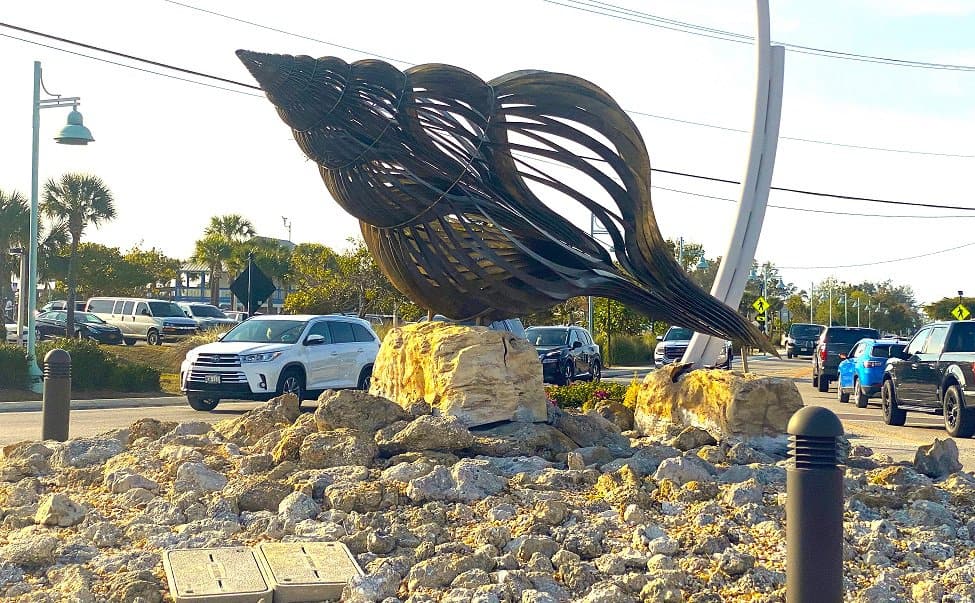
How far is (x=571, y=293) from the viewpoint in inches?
394

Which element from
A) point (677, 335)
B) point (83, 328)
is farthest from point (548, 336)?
point (83, 328)

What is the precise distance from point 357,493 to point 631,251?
484 cm

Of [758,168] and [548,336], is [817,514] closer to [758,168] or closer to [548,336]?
[758,168]

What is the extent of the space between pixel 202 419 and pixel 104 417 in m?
2.00

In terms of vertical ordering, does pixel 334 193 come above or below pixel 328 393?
above

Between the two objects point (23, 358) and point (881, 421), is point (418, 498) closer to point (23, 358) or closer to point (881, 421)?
point (881, 421)

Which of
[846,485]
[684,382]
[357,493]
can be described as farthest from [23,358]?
[846,485]

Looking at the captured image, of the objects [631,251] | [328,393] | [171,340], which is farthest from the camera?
[171,340]

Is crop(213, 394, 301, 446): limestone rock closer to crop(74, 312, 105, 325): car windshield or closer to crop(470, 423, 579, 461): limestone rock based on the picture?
crop(470, 423, 579, 461): limestone rock

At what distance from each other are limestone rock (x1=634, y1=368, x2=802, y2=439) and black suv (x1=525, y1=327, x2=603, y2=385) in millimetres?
14152

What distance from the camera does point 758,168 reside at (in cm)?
1279

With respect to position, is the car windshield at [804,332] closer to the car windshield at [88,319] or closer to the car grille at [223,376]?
the car windshield at [88,319]

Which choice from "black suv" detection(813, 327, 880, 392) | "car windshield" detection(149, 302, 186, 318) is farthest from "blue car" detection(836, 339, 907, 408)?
"car windshield" detection(149, 302, 186, 318)

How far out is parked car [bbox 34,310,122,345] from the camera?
38188 millimetres
